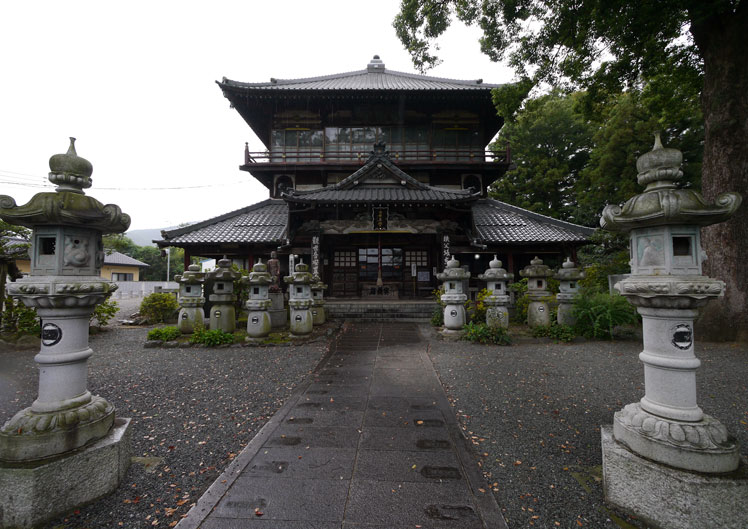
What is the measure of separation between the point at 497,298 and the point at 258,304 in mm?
6576

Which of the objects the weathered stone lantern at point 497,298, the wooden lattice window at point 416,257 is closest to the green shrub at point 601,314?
the weathered stone lantern at point 497,298

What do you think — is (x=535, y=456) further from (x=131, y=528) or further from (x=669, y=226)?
(x=131, y=528)

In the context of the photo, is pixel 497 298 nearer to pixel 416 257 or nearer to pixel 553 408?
pixel 553 408

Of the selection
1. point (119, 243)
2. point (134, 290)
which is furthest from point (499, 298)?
point (119, 243)

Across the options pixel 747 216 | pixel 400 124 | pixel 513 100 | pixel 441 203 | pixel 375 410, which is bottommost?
pixel 375 410

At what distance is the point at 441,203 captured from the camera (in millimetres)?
12391

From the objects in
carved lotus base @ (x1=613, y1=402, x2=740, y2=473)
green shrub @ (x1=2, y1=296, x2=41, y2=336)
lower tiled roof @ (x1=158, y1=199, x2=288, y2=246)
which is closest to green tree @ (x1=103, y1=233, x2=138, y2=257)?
lower tiled roof @ (x1=158, y1=199, x2=288, y2=246)

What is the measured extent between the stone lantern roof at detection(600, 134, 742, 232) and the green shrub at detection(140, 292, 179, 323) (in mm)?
13343

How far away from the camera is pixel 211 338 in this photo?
7477mm

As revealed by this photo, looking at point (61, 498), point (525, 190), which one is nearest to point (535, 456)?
point (61, 498)

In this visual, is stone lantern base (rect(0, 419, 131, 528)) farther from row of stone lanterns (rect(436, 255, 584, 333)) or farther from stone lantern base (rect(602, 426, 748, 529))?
row of stone lanterns (rect(436, 255, 584, 333))

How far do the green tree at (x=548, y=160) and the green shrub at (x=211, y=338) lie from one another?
21190 mm

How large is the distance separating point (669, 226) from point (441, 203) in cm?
1025

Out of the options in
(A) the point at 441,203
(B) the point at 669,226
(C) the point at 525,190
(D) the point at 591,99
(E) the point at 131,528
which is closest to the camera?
(E) the point at 131,528
